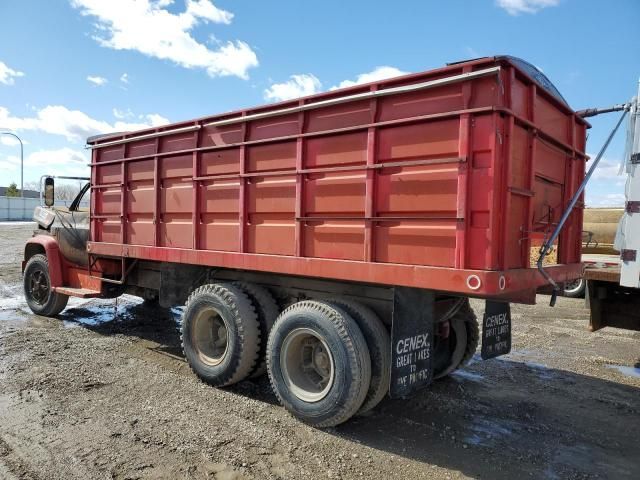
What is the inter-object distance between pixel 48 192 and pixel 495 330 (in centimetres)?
691

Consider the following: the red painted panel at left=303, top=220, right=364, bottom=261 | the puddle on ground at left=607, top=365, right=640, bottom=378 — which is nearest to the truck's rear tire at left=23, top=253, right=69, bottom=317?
the red painted panel at left=303, top=220, right=364, bottom=261

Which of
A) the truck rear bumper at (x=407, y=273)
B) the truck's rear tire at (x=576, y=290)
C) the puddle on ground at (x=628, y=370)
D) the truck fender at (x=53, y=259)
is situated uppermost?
the truck rear bumper at (x=407, y=273)

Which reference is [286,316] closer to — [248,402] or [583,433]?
[248,402]

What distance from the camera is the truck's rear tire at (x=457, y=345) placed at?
16.3 ft

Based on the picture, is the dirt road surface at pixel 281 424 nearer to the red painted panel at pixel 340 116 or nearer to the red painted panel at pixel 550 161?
the red painted panel at pixel 550 161

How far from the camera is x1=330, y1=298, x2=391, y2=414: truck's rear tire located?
372cm

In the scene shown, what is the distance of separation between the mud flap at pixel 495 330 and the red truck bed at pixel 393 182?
621mm

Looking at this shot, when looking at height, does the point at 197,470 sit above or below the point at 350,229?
below

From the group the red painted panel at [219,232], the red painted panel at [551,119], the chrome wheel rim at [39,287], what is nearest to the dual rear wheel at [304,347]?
the red painted panel at [219,232]

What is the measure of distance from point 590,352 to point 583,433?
9.62ft

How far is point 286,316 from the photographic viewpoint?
4.09 meters

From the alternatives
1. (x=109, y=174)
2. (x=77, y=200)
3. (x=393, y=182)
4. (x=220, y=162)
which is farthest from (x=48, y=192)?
(x=393, y=182)

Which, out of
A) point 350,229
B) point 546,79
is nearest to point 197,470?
point 350,229

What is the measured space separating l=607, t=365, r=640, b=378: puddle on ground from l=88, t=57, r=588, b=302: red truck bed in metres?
1.90
